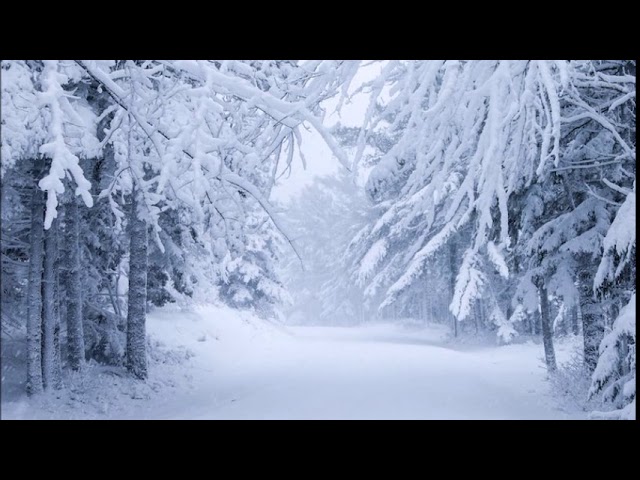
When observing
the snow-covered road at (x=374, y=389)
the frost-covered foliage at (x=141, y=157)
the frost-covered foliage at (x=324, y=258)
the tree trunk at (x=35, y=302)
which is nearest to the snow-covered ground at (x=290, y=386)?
the snow-covered road at (x=374, y=389)

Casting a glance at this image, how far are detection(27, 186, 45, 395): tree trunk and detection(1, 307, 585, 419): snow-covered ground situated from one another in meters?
0.26

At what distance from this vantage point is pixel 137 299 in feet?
33.3

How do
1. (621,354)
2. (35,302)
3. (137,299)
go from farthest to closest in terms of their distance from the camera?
1. (137,299)
2. (35,302)
3. (621,354)

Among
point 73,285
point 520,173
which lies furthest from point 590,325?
point 73,285

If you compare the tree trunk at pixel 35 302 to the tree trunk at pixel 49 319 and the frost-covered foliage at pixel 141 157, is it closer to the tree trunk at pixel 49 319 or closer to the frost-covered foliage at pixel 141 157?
the frost-covered foliage at pixel 141 157

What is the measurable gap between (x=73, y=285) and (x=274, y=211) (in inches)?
255

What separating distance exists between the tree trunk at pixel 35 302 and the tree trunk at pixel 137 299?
2688 mm

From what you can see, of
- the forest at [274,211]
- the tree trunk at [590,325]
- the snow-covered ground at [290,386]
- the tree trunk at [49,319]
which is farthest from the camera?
Answer: the tree trunk at [590,325]

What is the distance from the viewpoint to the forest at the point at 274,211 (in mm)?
3307

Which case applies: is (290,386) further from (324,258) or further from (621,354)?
(324,258)

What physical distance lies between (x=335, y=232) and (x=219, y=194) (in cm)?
4170
